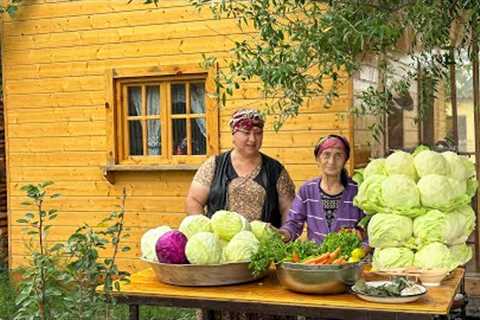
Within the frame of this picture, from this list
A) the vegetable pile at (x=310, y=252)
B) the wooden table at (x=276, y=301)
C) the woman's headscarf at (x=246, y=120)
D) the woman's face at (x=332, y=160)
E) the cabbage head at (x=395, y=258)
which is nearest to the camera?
the wooden table at (x=276, y=301)

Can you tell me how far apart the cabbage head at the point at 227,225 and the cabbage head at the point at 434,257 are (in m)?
0.73

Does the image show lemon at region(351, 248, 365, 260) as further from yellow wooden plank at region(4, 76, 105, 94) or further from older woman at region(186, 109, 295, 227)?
yellow wooden plank at region(4, 76, 105, 94)

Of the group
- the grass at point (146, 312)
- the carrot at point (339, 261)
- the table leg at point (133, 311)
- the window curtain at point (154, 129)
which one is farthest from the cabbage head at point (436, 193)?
the window curtain at point (154, 129)

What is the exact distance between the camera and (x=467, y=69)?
6.35m

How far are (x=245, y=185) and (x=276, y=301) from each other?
1487 mm

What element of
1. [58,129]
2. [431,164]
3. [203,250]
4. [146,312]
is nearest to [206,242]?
[203,250]

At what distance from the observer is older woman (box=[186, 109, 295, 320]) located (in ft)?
13.5

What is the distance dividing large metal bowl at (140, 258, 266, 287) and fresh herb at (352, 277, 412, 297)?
47 cm

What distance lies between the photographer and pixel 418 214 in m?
2.95

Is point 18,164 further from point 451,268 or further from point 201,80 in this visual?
point 451,268

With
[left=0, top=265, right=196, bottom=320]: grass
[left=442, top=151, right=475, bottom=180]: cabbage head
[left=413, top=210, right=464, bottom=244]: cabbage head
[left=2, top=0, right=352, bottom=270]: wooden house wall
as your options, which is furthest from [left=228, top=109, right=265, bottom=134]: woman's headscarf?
[left=2, top=0, right=352, bottom=270]: wooden house wall

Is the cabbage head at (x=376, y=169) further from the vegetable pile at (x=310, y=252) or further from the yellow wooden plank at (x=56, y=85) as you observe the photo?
the yellow wooden plank at (x=56, y=85)

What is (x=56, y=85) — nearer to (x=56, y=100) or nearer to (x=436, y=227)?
(x=56, y=100)

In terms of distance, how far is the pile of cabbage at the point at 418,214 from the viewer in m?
2.90
